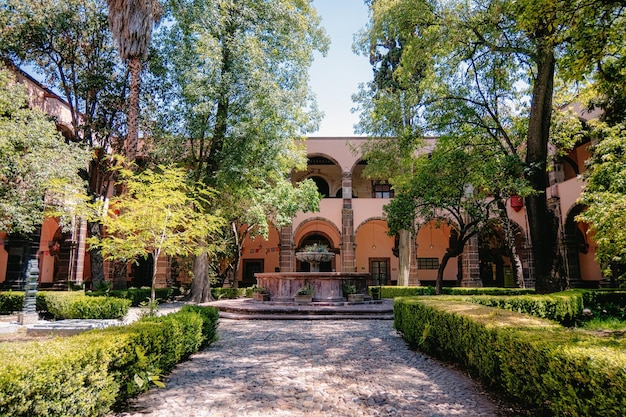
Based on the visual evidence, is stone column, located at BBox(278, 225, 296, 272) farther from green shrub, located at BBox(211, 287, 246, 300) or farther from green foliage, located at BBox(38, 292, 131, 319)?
green foliage, located at BBox(38, 292, 131, 319)

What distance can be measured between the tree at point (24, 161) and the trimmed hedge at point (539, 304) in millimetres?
10713

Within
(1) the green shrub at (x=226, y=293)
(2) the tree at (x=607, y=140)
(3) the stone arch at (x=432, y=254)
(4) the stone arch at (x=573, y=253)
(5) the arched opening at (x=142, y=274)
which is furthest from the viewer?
(5) the arched opening at (x=142, y=274)

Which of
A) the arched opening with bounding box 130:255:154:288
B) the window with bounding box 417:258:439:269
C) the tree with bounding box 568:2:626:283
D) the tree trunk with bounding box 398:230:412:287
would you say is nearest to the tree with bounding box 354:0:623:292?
the tree with bounding box 568:2:626:283

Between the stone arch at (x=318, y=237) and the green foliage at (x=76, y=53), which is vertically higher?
the green foliage at (x=76, y=53)

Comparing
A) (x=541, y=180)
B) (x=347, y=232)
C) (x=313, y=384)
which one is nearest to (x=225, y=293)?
(x=347, y=232)

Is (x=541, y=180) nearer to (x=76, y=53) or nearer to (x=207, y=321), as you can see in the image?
(x=207, y=321)

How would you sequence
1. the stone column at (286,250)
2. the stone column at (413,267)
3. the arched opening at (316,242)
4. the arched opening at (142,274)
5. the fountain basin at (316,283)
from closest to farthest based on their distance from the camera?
1. the fountain basin at (316,283)
2. the stone column at (413,267)
3. the stone column at (286,250)
4. the arched opening at (142,274)
5. the arched opening at (316,242)

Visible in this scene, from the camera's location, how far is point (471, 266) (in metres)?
20.4

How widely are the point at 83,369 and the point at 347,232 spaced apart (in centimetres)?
1812

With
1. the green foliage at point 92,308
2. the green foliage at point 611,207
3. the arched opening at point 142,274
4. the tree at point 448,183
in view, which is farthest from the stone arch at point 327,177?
the green foliage at point 611,207

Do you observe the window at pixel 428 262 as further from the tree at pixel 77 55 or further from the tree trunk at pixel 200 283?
the tree at pixel 77 55

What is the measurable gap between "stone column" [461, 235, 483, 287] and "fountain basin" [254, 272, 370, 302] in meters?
9.09

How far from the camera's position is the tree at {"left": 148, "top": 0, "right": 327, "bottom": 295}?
500 inches

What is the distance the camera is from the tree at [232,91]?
12.7 m
